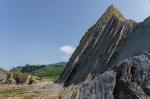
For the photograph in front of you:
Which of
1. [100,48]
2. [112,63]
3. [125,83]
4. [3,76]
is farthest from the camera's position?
[3,76]

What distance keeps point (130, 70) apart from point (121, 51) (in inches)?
595

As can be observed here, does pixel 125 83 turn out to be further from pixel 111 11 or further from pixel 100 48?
pixel 111 11

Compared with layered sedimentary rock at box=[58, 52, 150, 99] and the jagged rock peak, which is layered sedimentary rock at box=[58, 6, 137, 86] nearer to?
the jagged rock peak

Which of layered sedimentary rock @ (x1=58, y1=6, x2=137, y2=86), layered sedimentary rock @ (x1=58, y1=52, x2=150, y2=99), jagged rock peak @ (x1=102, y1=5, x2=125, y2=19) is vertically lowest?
layered sedimentary rock @ (x1=58, y1=52, x2=150, y2=99)

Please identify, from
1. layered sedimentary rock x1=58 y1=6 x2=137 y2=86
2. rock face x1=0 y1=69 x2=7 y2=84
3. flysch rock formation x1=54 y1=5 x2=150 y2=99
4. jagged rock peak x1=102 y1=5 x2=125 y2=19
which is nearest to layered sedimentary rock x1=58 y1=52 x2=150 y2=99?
flysch rock formation x1=54 y1=5 x2=150 y2=99

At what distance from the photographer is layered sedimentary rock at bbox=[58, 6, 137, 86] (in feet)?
163

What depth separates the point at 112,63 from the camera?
46.3m

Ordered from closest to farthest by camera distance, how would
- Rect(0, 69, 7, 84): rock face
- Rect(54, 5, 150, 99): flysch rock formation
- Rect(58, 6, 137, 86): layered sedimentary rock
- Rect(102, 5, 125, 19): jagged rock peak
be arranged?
Rect(54, 5, 150, 99): flysch rock formation
Rect(58, 6, 137, 86): layered sedimentary rock
Rect(102, 5, 125, 19): jagged rock peak
Rect(0, 69, 7, 84): rock face

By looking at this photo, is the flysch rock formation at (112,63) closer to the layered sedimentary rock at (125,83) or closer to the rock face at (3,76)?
the layered sedimentary rock at (125,83)

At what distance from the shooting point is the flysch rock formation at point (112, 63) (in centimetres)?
3097

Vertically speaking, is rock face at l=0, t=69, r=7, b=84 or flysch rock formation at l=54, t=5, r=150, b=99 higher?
rock face at l=0, t=69, r=7, b=84

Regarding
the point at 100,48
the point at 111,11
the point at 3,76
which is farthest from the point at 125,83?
→ the point at 3,76

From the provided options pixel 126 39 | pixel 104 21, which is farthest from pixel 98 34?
pixel 126 39

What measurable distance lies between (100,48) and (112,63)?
29.9 feet
